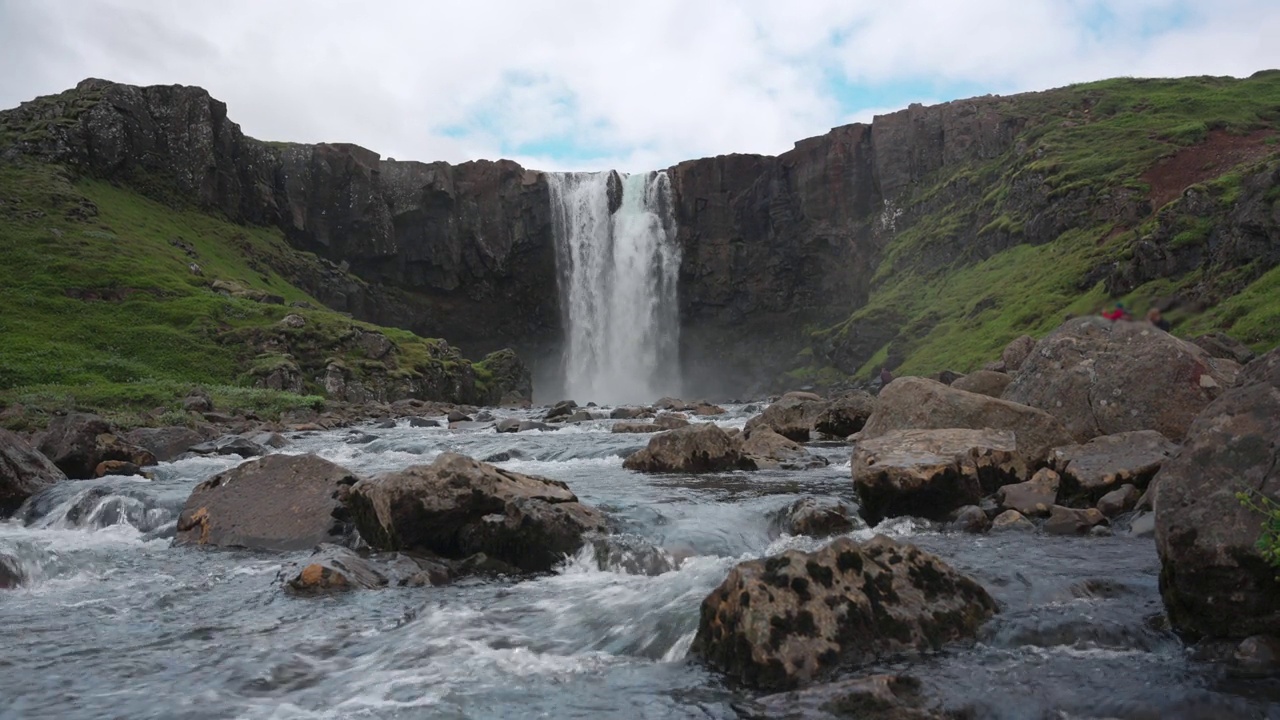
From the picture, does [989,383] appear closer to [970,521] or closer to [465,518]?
[970,521]

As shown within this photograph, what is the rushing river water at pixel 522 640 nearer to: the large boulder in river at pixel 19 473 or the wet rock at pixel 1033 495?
the wet rock at pixel 1033 495

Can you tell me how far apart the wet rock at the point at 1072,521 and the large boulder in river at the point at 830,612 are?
4.66m

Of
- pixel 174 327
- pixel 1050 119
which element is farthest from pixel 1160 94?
pixel 174 327

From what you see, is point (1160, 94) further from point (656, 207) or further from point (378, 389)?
point (378, 389)

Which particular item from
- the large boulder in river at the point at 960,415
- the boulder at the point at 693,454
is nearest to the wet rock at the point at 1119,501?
the large boulder in river at the point at 960,415

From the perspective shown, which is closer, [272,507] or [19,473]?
[272,507]

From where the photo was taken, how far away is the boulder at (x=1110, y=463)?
45.6 feet

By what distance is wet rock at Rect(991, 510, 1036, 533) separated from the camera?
505 inches

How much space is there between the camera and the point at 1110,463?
14375 mm

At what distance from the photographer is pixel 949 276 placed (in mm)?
83688

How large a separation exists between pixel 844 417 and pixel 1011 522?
1552 centimetres

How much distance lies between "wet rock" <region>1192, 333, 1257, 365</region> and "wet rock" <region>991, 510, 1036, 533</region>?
65.2 ft

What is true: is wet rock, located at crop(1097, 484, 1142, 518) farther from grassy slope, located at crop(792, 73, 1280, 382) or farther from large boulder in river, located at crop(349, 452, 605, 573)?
grassy slope, located at crop(792, 73, 1280, 382)

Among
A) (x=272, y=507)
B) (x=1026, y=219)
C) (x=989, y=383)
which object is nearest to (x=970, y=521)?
(x=272, y=507)
